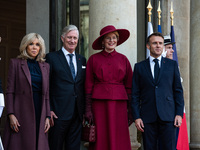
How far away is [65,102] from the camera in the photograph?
16.6ft

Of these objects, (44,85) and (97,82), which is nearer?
(44,85)

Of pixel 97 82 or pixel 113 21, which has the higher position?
pixel 113 21

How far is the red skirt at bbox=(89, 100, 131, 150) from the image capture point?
5133 mm

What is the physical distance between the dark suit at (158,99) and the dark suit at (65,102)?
0.71 meters

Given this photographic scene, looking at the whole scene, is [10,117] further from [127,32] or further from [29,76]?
[127,32]

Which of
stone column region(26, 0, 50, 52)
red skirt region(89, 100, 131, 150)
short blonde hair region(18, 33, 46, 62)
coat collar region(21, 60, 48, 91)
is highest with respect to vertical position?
stone column region(26, 0, 50, 52)

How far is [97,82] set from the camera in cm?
525

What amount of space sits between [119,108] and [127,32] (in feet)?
3.46

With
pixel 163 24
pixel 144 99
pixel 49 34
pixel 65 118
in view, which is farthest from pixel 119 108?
pixel 163 24

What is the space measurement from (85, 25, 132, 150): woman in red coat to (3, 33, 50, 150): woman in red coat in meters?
0.63

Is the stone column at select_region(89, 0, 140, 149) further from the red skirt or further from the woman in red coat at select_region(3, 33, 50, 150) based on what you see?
the woman in red coat at select_region(3, 33, 50, 150)

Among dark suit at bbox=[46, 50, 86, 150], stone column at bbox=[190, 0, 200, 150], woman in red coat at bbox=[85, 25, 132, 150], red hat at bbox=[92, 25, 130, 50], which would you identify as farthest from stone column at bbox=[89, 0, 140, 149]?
stone column at bbox=[190, 0, 200, 150]

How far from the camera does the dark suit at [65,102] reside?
16.5 feet

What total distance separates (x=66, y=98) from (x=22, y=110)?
2.01 ft
